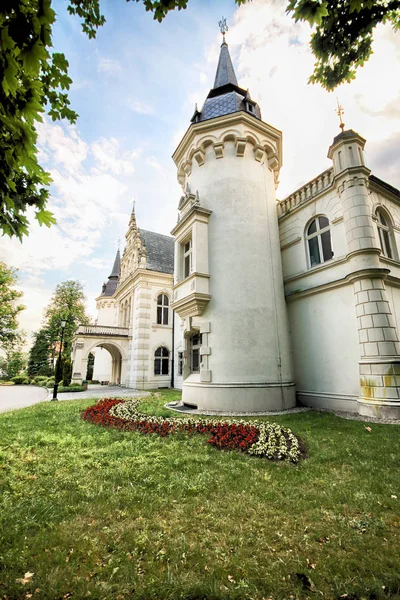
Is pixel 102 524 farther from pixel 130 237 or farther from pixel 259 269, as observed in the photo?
pixel 130 237

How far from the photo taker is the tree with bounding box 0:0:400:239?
2.62 metres

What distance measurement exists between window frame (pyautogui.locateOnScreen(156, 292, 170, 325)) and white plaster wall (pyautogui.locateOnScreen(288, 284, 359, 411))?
1475cm

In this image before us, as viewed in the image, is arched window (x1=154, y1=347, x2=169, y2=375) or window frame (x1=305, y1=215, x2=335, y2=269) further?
arched window (x1=154, y1=347, x2=169, y2=375)

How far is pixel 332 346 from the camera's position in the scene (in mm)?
10562

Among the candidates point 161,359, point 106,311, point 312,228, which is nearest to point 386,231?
point 312,228

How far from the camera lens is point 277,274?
12.4 meters

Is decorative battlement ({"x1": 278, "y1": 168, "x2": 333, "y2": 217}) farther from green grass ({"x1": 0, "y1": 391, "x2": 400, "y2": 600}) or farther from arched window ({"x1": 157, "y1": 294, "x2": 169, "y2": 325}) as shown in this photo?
arched window ({"x1": 157, "y1": 294, "x2": 169, "y2": 325})

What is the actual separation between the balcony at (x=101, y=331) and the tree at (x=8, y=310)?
16568mm

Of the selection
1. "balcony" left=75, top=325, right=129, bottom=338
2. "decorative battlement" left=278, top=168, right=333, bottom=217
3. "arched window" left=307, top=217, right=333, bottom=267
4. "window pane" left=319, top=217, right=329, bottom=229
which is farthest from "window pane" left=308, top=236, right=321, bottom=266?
"balcony" left=75, top=325, right=129, bottom=338

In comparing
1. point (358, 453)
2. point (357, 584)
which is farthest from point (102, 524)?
point (358, 453)

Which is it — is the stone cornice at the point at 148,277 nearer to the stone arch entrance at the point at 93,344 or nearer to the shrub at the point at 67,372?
the stone arch entrance at the point at 93,344

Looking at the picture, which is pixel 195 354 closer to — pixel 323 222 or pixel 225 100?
pixel 323 222

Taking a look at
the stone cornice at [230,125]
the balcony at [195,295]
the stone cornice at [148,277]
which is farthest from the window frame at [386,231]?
the stone cornice at [148,277]

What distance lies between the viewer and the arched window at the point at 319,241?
11625 mm
